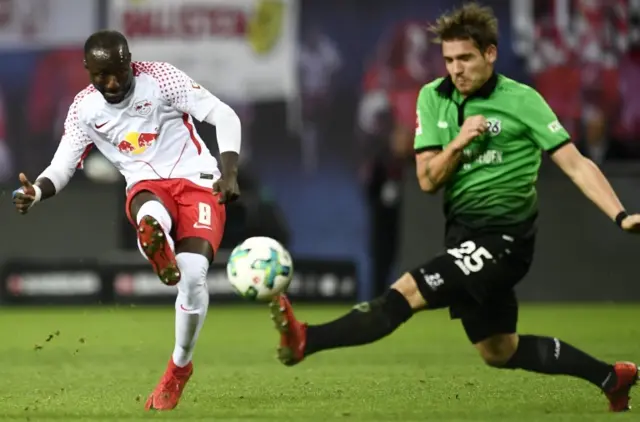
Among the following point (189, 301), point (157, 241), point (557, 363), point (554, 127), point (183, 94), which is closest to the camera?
point (554, 127)

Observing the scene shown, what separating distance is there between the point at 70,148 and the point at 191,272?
1058 millimetres

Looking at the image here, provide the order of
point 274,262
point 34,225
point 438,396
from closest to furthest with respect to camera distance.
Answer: point 274,262 → point 438,396 → point 34,225

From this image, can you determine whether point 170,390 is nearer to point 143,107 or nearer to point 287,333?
point 287,333

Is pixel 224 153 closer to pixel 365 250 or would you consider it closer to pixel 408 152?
pixel 408 152

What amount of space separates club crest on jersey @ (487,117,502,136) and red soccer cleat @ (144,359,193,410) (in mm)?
1988

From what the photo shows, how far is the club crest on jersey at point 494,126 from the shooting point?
6996mm

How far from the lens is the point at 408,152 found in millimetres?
18469

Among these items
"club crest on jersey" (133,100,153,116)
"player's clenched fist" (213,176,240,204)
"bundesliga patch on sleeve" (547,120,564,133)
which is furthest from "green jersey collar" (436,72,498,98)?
"club crest on jersey" (133,100,153,116)

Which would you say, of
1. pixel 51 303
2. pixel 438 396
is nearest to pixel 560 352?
pixel 438 396

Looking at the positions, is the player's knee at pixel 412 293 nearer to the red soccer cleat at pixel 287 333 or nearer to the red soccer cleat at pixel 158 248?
the red soccer cleat at pixel 287 333

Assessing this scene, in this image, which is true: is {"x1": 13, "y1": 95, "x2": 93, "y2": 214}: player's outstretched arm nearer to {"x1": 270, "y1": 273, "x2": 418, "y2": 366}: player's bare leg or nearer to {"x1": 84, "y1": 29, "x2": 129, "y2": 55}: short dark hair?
{"x1": 84, "y1": 29, "x2": 129, "y2": 55}: short dark hair

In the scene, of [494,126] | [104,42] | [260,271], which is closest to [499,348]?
[494,126]

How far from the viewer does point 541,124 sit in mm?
6934

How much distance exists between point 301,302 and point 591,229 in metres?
3.35
